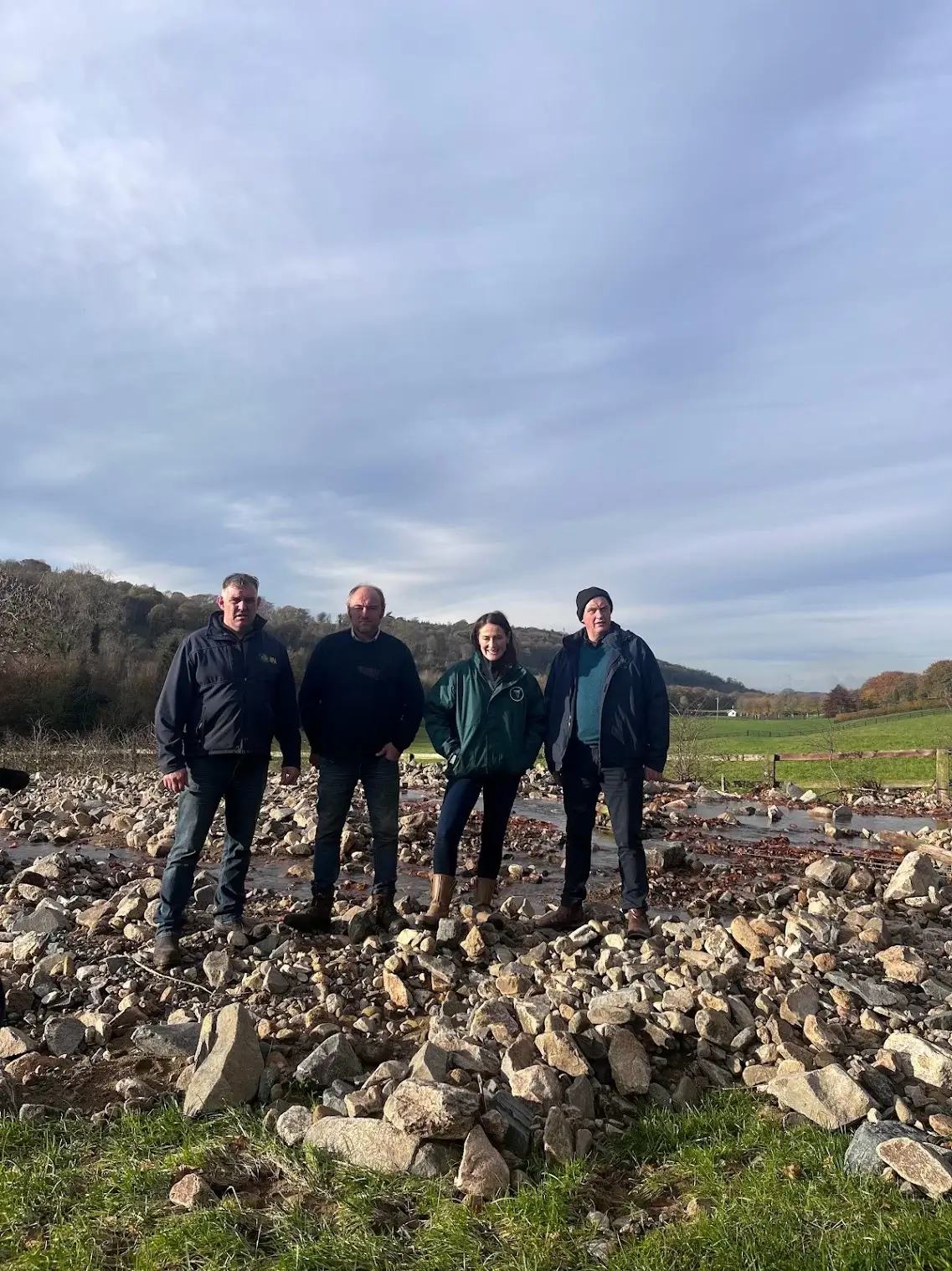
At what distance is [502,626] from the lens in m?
5.79

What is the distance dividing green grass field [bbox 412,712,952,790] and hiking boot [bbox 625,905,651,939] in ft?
44.0

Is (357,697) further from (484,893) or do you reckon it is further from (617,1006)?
(617,1006)

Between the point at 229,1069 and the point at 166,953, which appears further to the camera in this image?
the point at 166,953

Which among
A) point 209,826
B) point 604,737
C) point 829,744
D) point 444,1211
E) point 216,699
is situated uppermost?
point 216,699

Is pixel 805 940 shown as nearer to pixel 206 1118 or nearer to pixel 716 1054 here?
pixel 716 1054

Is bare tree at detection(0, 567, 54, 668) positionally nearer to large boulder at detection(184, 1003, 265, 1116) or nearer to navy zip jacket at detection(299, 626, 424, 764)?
navy zip jacket at detection(299, 626, 424, 764)

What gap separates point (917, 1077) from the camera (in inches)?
143

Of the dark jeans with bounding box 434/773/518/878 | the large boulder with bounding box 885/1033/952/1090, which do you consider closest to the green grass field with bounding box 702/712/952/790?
the dark jeans with bounding box 434/773/518/878

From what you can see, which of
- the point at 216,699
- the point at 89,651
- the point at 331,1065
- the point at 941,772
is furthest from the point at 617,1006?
the point at 89,651

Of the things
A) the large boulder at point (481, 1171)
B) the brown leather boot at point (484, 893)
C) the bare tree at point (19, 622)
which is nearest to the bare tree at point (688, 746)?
the brown leather boot at point (484, 893)

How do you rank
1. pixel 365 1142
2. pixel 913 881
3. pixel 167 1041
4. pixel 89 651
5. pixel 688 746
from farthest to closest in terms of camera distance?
pixel 89 651 → pixel 688 746 → pixel 913 881 → pixel 167 1041 → pixel 365 1142

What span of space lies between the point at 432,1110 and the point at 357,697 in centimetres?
297

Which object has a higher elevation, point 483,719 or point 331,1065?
point 483,719

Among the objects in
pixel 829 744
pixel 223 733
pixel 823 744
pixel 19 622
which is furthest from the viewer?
pixel 19 622
